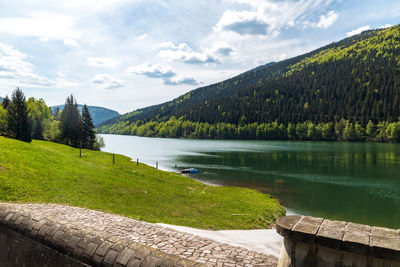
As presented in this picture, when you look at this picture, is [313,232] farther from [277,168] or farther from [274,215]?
[277,168]

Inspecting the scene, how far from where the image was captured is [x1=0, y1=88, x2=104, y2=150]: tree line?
58469 mm

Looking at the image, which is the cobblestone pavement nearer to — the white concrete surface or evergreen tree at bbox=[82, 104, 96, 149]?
the white concrete surface

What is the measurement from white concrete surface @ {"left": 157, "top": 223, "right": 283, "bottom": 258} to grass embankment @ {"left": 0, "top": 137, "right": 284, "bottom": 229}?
8.57 ft

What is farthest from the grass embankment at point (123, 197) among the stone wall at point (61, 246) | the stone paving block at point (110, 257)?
the stone paving block at point (110, 257)

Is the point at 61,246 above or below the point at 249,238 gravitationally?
above

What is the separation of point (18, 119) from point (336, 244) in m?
70.0

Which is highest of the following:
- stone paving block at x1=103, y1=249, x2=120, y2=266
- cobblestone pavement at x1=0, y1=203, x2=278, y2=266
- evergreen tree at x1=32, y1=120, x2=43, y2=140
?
evergreen tree at x1=32, y1=120, x2=43, y2=140

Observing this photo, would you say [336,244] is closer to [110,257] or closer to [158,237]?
[110,257]

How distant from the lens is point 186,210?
23.6 meters

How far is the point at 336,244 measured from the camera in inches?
195

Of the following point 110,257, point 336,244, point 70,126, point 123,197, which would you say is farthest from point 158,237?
point 70,126

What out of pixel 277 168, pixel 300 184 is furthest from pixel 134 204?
pixel 277 168

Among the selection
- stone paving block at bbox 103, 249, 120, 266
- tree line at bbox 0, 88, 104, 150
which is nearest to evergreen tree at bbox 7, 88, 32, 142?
tree line at bbox 0, 88, 104, 150

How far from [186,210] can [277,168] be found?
144 ft
